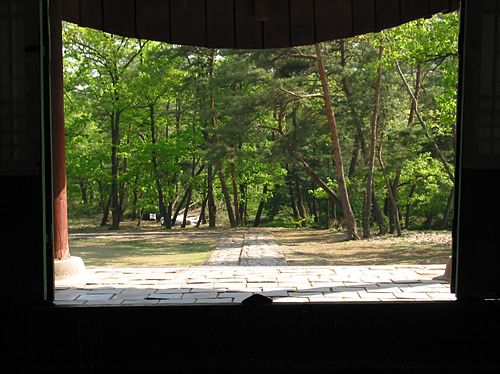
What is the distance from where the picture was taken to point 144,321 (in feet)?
6.97

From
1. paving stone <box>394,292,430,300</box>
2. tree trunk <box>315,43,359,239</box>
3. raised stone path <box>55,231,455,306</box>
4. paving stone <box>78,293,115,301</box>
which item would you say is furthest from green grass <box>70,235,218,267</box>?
paving stone <box>394,292,430,300</box>

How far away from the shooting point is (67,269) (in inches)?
221

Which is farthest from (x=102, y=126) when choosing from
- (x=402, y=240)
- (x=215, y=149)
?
(x=402, y=240)

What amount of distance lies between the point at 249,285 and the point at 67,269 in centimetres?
218

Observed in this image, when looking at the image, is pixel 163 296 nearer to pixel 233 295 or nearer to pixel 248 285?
pixel 233 295

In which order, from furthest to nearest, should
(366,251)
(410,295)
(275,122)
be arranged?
1. (275,122)
2. (366,251)
3. (410,295)

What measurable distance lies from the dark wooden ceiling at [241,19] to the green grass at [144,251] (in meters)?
5.47

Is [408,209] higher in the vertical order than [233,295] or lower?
lower

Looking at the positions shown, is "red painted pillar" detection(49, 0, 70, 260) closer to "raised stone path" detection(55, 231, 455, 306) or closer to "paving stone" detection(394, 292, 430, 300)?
"raised stone path" detection(55, 231, 455, 306)

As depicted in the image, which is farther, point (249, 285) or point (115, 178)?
point (115, 178)

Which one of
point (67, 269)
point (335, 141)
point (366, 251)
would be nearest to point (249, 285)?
point (67, 269)

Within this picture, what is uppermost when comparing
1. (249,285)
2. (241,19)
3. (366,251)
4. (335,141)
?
(241,19)

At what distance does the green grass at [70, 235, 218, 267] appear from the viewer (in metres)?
9.77

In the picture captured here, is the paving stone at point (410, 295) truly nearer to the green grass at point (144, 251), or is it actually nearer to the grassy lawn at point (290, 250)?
the grassy lawn at point (290, 250)
